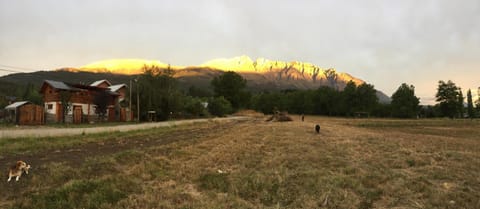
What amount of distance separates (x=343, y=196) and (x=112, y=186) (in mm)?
5546

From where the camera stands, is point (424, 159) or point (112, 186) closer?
point (112, 186)

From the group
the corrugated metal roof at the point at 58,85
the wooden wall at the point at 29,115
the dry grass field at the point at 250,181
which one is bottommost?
the dry grass field at the point at 250,181

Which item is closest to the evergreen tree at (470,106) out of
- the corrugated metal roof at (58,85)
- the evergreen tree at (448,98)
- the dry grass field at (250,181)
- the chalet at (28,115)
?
the evergreen tree at (448,98)

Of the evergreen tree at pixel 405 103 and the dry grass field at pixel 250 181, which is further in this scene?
the evergreen tree at pixel 405 103

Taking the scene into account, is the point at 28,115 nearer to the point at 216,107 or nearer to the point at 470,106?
the point at 216,107

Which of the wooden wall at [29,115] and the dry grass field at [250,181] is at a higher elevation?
the wooden wall at [29,115]

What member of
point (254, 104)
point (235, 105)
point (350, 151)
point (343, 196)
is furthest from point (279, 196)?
point (254, 104)

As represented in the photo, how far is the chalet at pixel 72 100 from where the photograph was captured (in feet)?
136

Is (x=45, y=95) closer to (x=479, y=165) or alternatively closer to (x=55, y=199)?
(x=55, y=199)

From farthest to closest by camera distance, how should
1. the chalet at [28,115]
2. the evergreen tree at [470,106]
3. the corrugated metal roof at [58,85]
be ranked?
the evergreen tree at [470,106] < the corrugated metal roof at [58,85] < the chalet at [28,115]

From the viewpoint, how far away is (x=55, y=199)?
6.13 m

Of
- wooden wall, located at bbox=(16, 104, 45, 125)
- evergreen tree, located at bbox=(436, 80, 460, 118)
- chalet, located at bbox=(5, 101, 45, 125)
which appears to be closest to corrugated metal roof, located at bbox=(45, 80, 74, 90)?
chalet, located at bbox=(5, 101, 45, 125)

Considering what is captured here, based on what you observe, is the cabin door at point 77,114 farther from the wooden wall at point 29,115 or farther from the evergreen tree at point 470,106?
the evergreen tree at point 470,106

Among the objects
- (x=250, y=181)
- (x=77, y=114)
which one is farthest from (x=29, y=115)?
(x=250, y=181)
